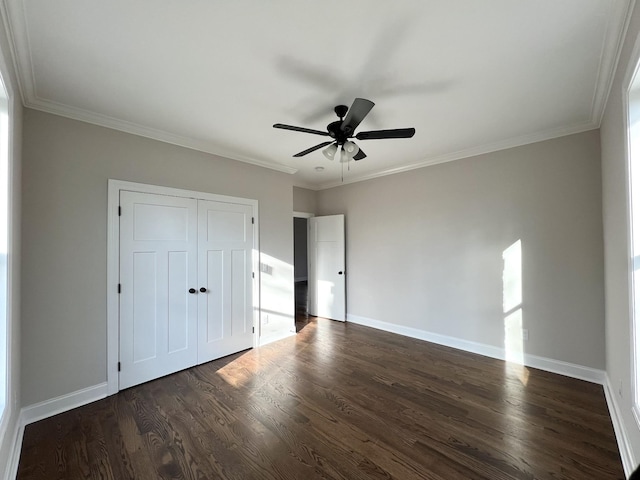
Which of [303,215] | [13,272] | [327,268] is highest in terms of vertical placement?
[303,215]

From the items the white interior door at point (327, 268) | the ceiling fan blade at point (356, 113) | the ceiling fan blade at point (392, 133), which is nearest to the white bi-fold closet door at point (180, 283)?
the white interior door at point (327, 268)

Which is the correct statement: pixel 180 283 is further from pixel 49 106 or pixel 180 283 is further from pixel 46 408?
pixel 49 106

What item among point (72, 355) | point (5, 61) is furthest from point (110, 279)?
point (5, 61)

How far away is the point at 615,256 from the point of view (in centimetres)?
206

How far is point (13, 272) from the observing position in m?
1.82

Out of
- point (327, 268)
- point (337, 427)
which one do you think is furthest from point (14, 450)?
point (327, 268)

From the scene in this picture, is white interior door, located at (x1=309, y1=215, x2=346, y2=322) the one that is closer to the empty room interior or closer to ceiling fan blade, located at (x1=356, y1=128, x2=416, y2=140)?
the empty room interior

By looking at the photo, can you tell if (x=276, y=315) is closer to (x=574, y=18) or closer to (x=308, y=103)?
(x=308, y=103)

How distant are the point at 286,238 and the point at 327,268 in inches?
50.4

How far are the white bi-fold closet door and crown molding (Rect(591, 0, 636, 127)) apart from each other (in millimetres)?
3545

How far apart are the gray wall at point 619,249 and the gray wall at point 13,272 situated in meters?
3.42

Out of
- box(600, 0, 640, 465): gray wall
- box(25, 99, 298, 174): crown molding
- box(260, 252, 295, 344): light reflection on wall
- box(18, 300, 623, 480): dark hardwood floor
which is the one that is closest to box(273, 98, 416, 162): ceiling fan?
box(600, 0, 640, 465): gray wall

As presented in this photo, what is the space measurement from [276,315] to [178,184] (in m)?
2.26

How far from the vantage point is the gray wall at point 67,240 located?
7.27 ft
